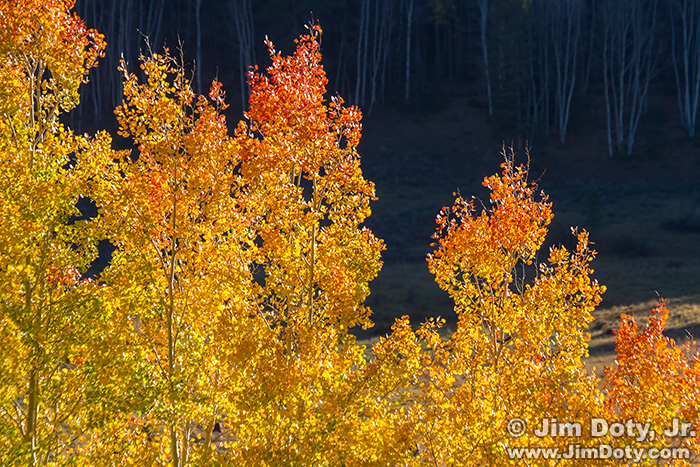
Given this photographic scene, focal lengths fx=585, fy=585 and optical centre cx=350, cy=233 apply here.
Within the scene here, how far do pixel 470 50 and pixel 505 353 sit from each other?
4994 cm

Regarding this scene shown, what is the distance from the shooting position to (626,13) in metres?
45.6

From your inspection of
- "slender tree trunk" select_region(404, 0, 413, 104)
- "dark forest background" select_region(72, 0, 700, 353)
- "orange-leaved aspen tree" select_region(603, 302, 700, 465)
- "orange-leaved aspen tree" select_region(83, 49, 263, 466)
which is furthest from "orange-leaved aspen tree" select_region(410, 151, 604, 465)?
"slender tree trunk" select_region(404, 0, 413, 104)

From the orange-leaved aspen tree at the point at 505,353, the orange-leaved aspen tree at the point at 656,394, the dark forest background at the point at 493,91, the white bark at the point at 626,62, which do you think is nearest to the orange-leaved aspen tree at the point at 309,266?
the orange-leaved aspen tree at the point at 505,353

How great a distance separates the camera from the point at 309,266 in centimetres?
867

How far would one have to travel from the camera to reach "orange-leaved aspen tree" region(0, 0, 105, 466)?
7641 mm

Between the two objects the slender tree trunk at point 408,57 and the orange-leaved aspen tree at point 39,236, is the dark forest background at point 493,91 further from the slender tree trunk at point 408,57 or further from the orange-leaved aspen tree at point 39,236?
the orange-leaved aspen tree at point 39,236

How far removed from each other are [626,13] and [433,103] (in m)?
16.2

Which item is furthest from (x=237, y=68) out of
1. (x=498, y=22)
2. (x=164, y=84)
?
(x=164, y=84)

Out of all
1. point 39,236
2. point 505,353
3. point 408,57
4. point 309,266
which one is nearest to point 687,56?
point 408,57

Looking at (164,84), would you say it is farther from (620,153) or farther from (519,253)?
(620,153)

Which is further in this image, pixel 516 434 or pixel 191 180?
pixel 191 180

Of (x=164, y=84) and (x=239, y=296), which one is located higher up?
(x=164, y=84)

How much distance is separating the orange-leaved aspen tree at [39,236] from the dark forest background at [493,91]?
24.9 m

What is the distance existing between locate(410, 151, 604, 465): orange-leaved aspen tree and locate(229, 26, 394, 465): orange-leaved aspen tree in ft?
3.60
